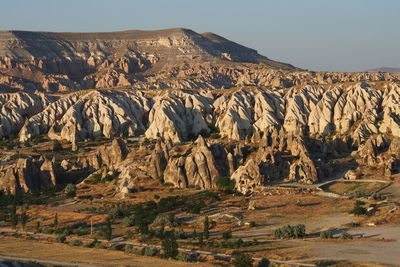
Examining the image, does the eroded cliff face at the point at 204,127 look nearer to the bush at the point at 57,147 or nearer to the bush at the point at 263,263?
the bush at the point at 57,147

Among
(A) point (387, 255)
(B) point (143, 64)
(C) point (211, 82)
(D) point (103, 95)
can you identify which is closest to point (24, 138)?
(D) point (103, 95)

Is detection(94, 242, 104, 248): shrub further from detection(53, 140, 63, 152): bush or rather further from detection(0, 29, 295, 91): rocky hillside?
detection(0, 29, 295, 91): rocky hillside

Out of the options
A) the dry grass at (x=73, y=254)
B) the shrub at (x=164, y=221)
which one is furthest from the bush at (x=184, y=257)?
the shrub at (x=164, y=221)

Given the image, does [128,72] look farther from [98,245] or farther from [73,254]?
[73,254]

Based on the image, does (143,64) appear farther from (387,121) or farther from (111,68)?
(387,121)

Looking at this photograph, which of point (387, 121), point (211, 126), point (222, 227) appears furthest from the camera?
point (211, 126)

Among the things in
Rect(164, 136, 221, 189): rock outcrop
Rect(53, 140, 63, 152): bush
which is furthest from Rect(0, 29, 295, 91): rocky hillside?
Rect(164, 136, 221, 189): rock outcrop
